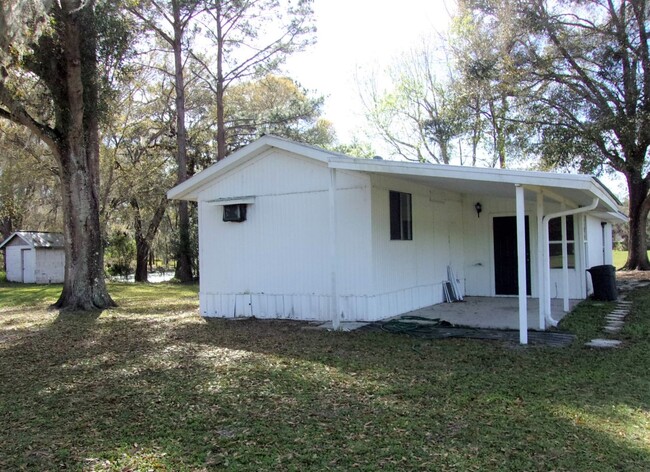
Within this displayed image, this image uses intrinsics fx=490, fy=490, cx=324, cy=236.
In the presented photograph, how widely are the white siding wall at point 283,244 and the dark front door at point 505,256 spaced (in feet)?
15.4

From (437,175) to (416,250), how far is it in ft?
9.96

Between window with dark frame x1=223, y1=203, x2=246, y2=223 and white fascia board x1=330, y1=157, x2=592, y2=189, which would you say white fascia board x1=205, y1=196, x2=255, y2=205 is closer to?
window with dark frame x1=223, y1=203, x2=246, y2=223

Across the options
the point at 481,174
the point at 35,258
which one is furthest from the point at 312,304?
the point at 35,258

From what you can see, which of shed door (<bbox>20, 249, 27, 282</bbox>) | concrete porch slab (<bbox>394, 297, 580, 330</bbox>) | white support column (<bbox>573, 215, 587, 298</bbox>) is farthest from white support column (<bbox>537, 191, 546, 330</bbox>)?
shed door (<bbox>20, 249, 27, 282</bbox>)

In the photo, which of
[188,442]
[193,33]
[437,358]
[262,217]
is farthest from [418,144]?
[188,442]

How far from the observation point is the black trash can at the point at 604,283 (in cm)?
1079

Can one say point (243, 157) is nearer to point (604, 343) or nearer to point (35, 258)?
point (604, 343)

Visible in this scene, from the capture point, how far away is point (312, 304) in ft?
29.2

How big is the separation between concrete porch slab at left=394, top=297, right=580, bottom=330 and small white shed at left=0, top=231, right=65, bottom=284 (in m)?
21.4

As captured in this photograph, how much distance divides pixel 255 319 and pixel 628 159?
1437 centimetres

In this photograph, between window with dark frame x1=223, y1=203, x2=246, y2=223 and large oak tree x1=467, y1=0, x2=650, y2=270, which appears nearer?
window with dark frame x1=223, y1=203, x2=246, y2=223

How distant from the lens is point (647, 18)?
15.5 m

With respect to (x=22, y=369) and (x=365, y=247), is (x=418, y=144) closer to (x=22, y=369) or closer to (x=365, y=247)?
(x=365, y=247)

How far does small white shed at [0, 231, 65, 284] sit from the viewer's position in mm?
24031
